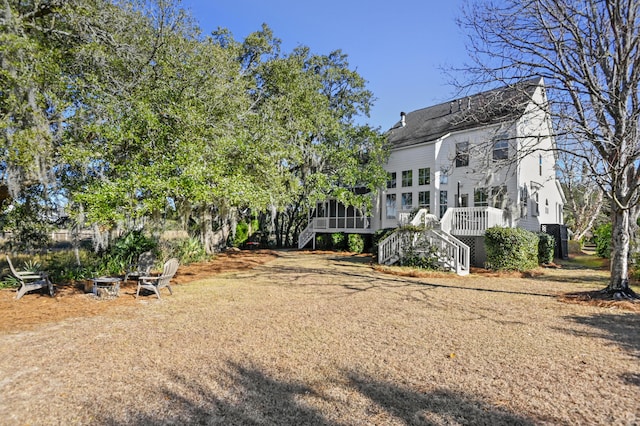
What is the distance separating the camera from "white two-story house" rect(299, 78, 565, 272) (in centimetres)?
1466

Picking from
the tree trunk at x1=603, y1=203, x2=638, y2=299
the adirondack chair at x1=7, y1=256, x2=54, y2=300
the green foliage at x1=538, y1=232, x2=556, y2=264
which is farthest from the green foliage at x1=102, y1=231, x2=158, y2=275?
the green foliage at x1=538, y1=232, x2=556, y2=264

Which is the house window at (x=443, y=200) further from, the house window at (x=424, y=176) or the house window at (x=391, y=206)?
the house window at (x=391, y=206)

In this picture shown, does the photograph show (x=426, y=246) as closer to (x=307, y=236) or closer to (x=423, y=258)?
(x=423, y=258)

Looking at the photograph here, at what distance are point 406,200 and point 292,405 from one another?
61.5 feet

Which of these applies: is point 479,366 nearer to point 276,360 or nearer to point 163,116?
point 276,360

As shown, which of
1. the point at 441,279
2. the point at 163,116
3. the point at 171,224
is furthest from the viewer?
the point at 171,224

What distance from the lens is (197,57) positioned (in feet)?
35.6

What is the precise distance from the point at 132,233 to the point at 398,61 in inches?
428

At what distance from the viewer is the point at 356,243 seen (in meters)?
22.1

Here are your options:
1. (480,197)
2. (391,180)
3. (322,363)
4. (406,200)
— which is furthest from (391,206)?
(322,363)

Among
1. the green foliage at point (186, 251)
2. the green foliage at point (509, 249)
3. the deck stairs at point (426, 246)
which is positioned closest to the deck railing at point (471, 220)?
the deck stairs at point (426, 246)

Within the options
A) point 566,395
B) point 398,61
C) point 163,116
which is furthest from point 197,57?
point 566,395

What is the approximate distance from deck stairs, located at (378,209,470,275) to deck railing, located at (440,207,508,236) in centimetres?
62

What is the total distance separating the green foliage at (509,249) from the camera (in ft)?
41.8
